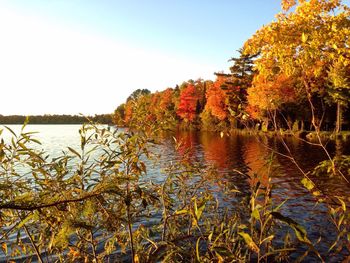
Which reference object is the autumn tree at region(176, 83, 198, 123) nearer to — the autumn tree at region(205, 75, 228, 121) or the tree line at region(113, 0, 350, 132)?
the autumn tree at region(205, 75, 228, 121)

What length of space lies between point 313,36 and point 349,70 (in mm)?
52590

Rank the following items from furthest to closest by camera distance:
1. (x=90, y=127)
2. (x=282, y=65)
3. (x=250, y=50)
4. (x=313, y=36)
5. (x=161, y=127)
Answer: (x=250, y=50) < (x=282, y=65) < (x=313, y=36) < (x=161, y=127) < (x=90, y=127)

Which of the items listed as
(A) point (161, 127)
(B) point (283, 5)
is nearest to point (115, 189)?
(A) point (161, 127)

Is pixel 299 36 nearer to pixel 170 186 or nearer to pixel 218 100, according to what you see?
pixel 170 186

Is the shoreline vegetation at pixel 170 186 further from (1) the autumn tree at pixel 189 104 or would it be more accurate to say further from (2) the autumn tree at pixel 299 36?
(1) the autumn tree at pixel 189 104

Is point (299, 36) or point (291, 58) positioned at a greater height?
point (299, 36)

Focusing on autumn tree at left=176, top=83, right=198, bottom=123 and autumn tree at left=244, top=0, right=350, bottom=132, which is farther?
autumn tree at left=176, top=83, right=198, bottom=123

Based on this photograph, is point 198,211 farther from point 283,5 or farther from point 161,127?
point 283,5

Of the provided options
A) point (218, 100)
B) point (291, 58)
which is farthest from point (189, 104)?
point (291, 58)

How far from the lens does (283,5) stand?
8766mm

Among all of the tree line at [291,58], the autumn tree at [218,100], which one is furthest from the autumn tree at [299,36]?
the autumn tree at [218,100]

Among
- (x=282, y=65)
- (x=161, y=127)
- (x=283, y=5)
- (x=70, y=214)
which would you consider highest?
(x=283, y=5)

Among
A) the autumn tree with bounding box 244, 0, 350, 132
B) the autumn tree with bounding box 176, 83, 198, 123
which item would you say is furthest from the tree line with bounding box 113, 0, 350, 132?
the autumn tree with bounding box 176, 83, 198, 123

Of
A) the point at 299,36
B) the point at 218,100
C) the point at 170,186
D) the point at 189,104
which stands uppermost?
the point at 218,100
